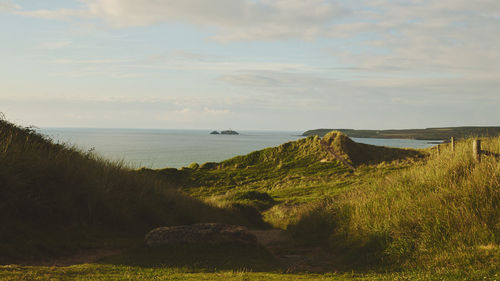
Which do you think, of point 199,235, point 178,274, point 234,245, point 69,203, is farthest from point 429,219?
point 69,203

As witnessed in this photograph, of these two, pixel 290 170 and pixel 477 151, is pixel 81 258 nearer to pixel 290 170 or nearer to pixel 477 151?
pixel 477 151

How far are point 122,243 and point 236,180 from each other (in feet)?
131

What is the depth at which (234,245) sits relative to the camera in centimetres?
1245

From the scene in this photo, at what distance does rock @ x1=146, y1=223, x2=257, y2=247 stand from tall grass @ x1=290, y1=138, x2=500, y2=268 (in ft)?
12.2

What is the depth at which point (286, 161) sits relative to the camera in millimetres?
59812

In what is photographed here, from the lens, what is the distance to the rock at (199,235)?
12109mm

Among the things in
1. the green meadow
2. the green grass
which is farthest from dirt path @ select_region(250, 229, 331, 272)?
the green grass

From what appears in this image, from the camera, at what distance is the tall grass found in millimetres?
11008

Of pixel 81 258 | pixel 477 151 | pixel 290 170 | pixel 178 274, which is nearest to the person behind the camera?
pixel 178 274

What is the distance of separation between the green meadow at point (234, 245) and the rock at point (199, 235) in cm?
26

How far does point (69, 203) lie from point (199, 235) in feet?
19.5

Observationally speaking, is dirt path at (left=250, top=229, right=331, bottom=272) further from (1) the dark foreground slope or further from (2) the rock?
(1) the dark foreground slope

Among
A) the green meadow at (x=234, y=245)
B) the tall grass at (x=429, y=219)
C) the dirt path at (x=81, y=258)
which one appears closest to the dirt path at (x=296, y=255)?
the green meadow at (x=234, y=245)

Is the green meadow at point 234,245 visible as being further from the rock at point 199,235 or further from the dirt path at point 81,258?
the rock at point 199,235
